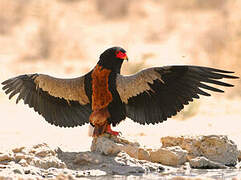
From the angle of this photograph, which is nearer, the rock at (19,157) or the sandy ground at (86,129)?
the rock at (19,157)

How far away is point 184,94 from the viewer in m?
8.02

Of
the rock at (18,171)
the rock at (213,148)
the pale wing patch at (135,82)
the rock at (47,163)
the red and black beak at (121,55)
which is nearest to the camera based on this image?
the rock at (18,171)

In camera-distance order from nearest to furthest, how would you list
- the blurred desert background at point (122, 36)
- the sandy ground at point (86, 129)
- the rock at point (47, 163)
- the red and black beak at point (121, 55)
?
the rock at point (47, 163) → the red and black beak at point (121, 55) → the sandy ground at point (86, 129) → the blurred desert background at point (122, 36)

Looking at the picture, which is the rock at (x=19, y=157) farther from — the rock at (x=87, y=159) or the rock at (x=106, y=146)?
the rock at (x=106, y=146)

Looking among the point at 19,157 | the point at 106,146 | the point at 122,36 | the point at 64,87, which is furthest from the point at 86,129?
the point at 122,36

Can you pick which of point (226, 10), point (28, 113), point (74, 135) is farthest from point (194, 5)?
point (74, 135)

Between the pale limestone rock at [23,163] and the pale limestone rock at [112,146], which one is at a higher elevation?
the pale limestone rock at [112,146]

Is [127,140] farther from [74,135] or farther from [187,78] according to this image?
[74,135]

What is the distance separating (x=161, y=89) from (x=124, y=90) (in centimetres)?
53

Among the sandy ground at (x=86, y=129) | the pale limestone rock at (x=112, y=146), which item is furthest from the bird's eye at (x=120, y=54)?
the sandy ground at (x=86, y=129)

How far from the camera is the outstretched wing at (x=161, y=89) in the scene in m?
7.84

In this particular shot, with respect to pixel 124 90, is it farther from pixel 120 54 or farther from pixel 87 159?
pixel 87 159

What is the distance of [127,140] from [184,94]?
110 cm

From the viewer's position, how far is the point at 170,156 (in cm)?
827
